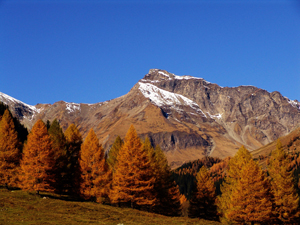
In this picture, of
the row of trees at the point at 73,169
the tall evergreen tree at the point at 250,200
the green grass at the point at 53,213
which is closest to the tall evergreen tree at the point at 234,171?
the tall evergreen tree at the point at 250,200

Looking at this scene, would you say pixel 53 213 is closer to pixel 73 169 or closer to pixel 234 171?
pixel 73 169

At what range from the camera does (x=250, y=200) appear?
46.5 metres

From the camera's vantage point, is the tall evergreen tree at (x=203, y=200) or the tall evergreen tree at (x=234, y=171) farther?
the tall evergreen tree at (x=203, y=200)

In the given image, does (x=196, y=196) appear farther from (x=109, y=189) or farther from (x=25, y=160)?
(x=25, y=160)

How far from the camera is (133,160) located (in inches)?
1927

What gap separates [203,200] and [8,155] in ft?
119

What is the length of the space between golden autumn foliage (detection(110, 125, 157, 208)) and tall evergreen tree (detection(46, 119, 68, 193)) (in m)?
8.95

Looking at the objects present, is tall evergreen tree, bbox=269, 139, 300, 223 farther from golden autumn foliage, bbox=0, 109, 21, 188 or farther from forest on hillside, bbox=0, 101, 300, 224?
golden autumn foliage, bbox=0, 109, 21, 188

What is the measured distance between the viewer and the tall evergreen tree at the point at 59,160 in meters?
50.6

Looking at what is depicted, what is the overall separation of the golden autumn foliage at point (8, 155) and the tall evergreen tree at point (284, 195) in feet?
139

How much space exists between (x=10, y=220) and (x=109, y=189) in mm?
20435

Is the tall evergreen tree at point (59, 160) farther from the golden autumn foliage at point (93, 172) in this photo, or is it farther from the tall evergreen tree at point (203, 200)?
the tall evergreen tree at point (203, 200)

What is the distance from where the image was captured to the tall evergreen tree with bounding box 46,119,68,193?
166 feet

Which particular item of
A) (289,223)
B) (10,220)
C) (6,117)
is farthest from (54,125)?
(289,223)
